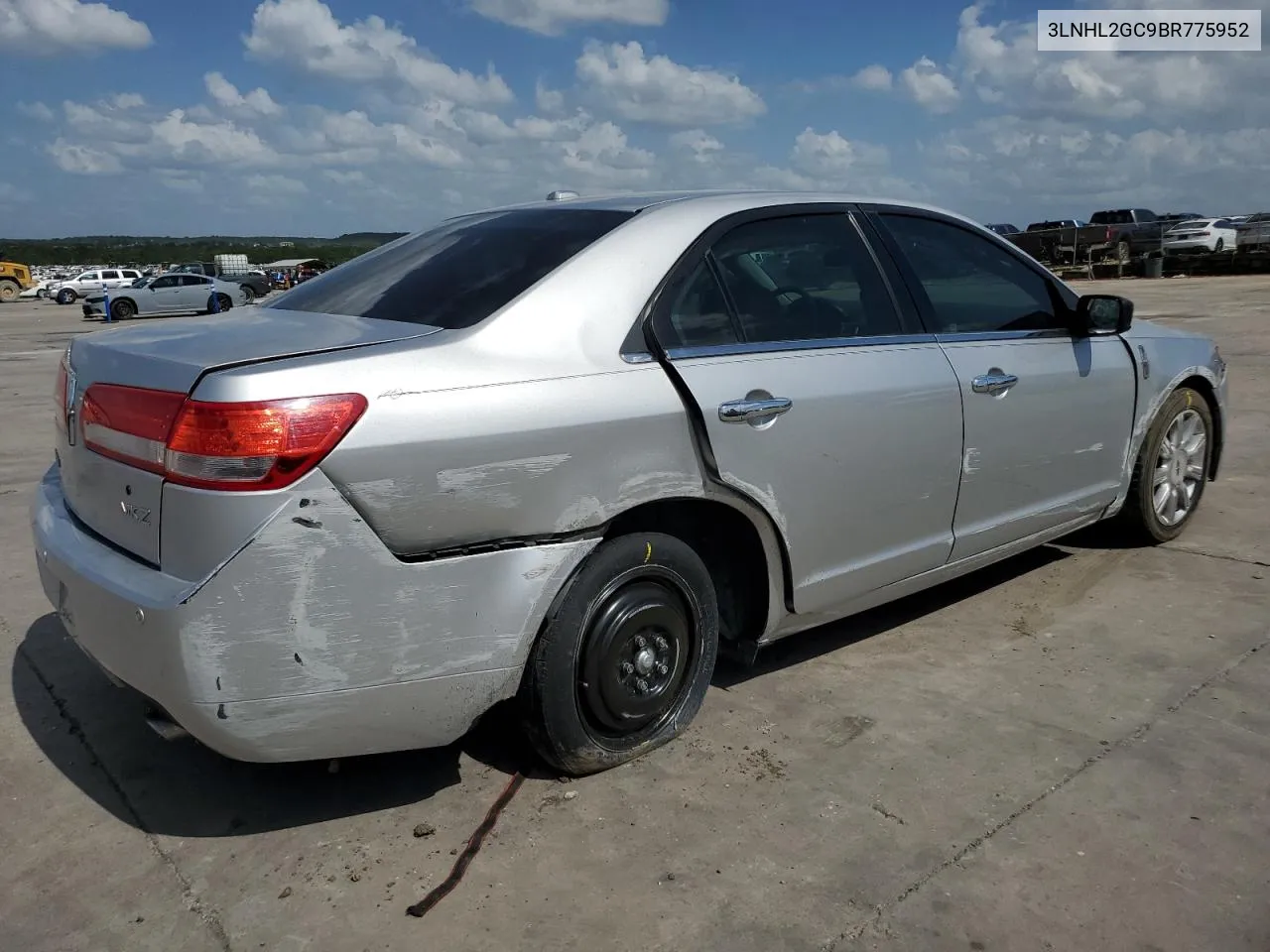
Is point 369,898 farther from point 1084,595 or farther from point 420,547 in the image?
point 1084,595

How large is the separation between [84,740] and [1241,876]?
324 cm

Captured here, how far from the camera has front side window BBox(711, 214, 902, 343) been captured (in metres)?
3.21

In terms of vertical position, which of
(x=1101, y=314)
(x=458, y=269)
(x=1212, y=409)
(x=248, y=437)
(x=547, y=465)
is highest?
(x=458, y=269)

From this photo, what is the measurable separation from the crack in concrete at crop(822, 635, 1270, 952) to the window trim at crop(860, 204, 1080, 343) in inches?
52.8

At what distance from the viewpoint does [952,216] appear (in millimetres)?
3998

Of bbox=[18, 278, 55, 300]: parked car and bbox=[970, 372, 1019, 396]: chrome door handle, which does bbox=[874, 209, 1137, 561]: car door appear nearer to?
bbox=[970, 372, 1019, 396]: chrome door handle

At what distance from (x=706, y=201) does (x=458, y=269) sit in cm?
79

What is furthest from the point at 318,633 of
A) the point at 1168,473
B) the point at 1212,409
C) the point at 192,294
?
the point at 192,294

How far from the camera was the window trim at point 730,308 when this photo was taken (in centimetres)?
289

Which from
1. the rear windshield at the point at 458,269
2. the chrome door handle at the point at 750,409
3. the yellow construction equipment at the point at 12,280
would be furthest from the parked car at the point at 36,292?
the chrome door handle at the point at 750,409

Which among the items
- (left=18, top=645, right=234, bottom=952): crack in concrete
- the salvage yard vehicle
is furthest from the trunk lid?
(left=18, top=645, right=234, bottom=952): crack in concrete

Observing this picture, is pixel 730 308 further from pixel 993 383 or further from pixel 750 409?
pixel 993 383

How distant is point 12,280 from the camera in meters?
50.5

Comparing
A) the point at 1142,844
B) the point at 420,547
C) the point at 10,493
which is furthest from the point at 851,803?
the point at 10,493
